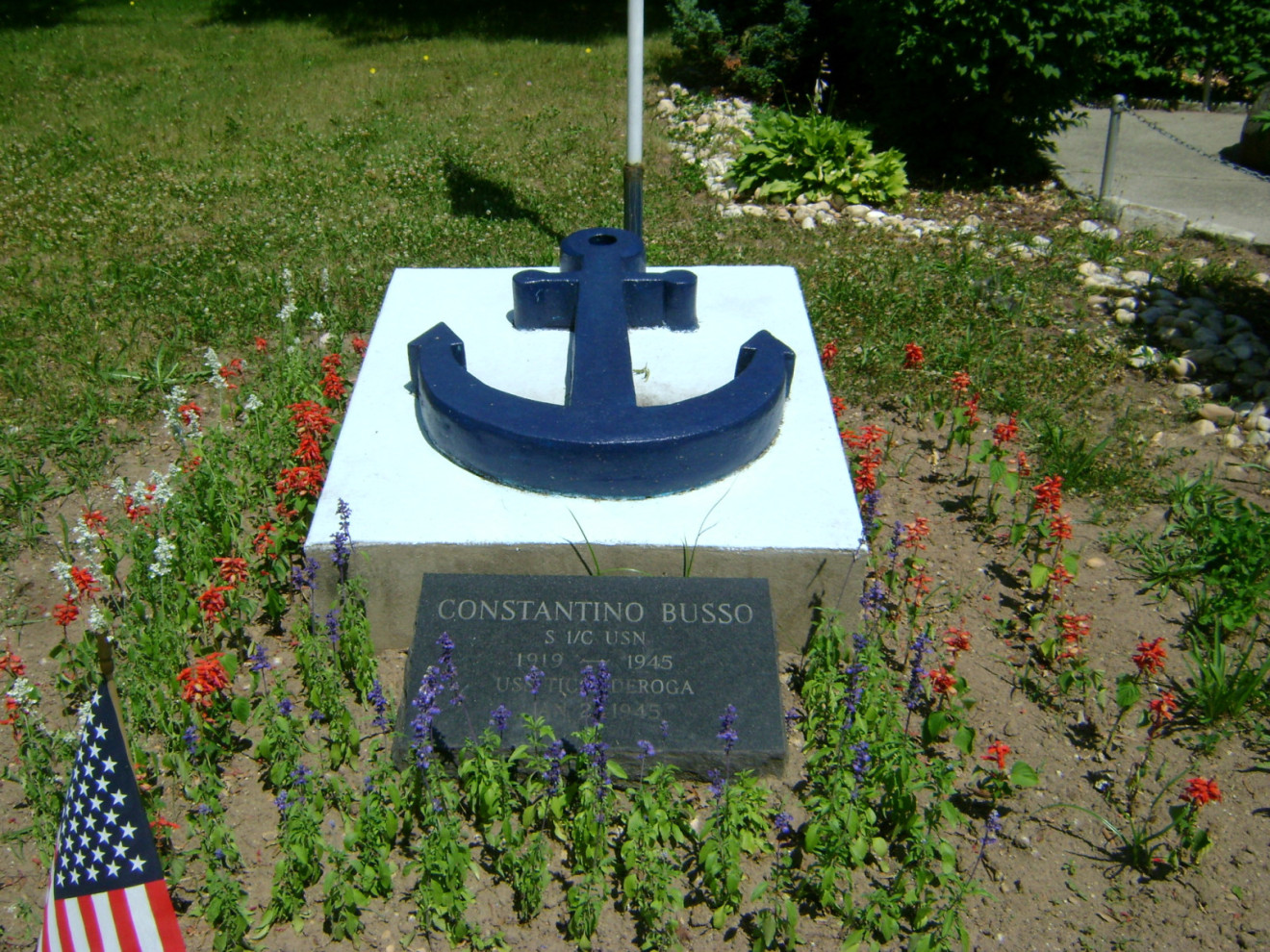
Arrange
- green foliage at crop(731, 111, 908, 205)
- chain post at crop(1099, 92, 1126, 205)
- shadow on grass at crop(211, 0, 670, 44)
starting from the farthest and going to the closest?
shadow on grass at crop(211, 0, 670, 44) < green foliage at crop(731, 111, 908, 205) < chain post at crop(1099, 92, 1126, 205)

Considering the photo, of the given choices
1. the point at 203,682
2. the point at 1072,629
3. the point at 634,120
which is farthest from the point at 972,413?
the point at 203,682

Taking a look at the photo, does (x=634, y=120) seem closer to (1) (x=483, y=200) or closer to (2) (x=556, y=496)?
(1) (x=483, y=200)

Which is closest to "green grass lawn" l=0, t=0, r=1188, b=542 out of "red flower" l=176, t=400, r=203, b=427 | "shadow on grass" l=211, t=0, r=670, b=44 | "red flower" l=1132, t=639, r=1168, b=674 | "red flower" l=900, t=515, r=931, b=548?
"red flower" l=176, t=400, r=203, b=427

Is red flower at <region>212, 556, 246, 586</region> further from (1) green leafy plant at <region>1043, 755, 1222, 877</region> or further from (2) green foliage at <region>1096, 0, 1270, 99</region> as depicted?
(2) green foliage at <region>1096, 0, 1270, 99</region>

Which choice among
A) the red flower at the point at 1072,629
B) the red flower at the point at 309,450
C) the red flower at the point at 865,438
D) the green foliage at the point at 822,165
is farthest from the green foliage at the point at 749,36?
the red flower at the point at 1072,629

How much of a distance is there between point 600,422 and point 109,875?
1707mm

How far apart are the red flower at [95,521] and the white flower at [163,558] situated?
24 centimetres

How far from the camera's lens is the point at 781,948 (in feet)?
8.46

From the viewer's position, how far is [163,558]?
343 centimetres

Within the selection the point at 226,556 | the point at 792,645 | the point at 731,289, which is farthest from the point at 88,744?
the point at 731,289

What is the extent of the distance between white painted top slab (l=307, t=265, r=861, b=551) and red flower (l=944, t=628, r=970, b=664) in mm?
440

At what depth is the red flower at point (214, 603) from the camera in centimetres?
323

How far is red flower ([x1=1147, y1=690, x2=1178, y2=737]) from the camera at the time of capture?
3.03 m

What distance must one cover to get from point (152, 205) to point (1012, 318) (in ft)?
18.0
